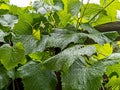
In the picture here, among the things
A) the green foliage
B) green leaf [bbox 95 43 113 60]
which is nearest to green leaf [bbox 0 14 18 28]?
the green foliage

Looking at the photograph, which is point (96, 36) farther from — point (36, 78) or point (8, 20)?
point (8, 20)

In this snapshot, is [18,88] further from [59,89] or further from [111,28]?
[111,28]

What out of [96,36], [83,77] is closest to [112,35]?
[96,36]

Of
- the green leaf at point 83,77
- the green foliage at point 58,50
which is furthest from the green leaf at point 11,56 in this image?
the green leaf at point 83,77

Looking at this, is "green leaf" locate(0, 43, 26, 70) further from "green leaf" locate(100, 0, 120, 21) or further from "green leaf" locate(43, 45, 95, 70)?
"green leaf" locate(100, 0, 120, 21)

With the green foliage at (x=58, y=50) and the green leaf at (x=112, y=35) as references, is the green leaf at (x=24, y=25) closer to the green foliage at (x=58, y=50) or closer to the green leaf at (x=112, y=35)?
the green foliage at (x=58, y=50)

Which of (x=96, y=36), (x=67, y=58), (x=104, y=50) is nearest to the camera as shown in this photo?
(x=67, y=58)
